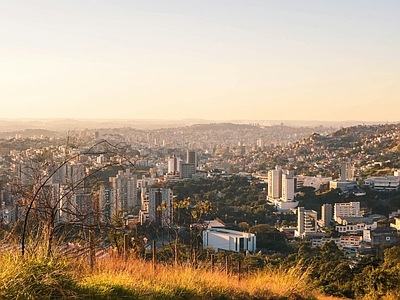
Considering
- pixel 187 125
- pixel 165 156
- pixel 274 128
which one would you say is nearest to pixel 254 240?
pixel 165 156

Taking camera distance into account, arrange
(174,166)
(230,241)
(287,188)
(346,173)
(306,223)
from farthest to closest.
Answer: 1. (174,166)
2. (346,173)
3. (287,188)
4. (306,223)
5. (230,241)

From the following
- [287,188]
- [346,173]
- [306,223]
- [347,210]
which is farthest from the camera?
[346,173]

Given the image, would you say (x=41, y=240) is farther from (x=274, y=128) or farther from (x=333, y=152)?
(x=274, y=128)

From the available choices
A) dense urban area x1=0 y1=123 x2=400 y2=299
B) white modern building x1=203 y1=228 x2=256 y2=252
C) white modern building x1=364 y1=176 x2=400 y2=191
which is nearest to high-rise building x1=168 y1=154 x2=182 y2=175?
dense urban area x1=0 y1=123 x2=400 y2=299

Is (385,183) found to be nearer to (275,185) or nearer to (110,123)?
(275,185)

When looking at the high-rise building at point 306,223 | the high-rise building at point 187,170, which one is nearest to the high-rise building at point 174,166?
the high-rise building at point 187,170

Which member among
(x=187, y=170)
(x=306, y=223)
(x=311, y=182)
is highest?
(x=187, y=170)

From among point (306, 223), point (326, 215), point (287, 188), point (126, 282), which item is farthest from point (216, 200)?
point (126, 282)
